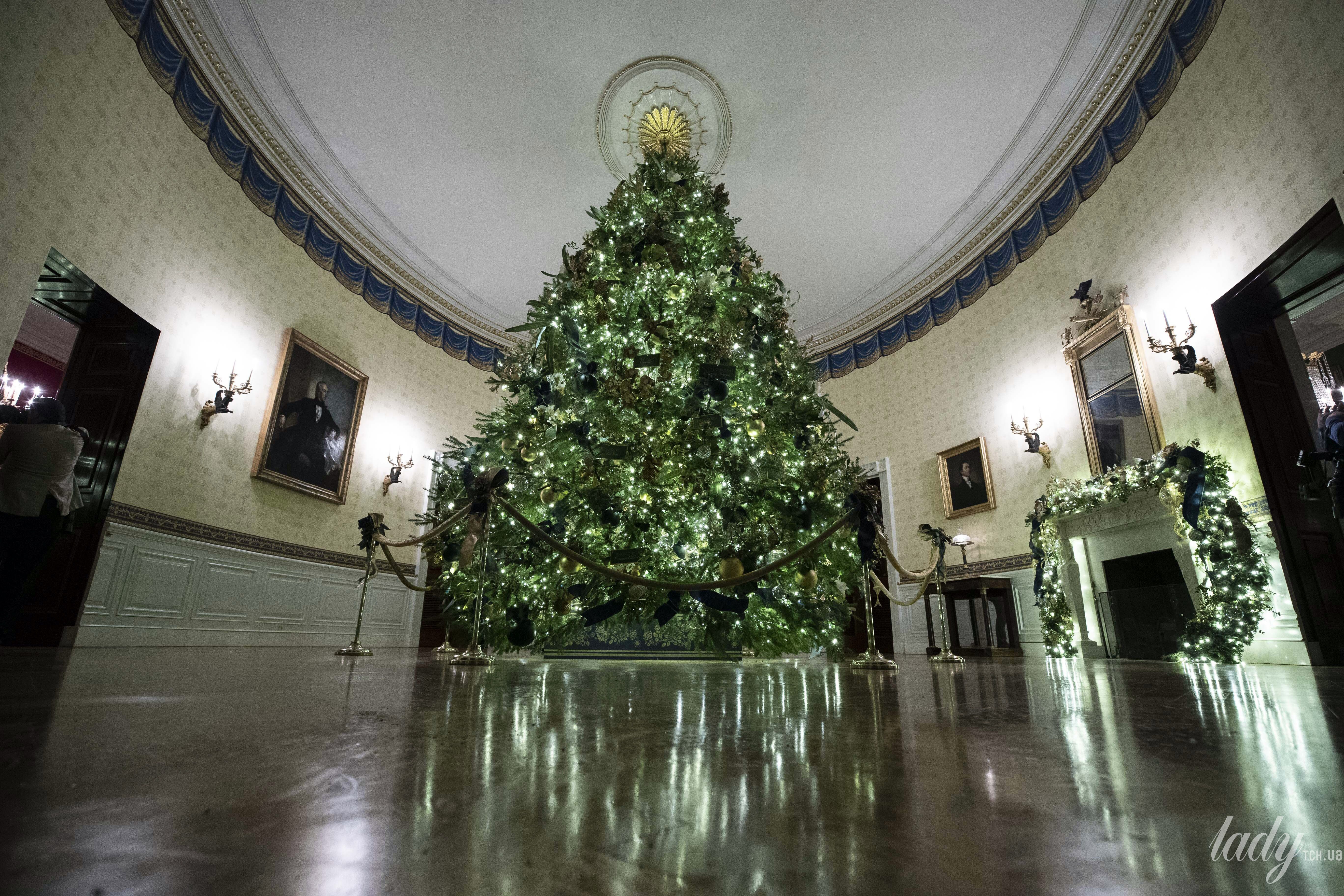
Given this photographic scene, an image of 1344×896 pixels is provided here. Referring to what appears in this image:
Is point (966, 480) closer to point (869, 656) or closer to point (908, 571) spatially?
point (908, 571)

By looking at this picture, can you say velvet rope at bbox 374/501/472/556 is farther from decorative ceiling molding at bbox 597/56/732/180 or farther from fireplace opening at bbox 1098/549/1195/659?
fireplace opening at bbox 1098/549/1195/659

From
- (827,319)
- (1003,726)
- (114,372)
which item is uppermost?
(827,319)

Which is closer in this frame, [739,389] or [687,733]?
[687,733]

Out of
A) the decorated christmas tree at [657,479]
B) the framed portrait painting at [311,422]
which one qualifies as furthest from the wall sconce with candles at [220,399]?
the decorated christmas tree at [657,479]

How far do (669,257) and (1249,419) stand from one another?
4587mm

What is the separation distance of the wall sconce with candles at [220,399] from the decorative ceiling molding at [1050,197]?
5.57 meters

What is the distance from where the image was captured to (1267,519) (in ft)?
14.0

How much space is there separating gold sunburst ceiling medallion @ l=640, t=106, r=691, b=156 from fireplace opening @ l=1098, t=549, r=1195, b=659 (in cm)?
627

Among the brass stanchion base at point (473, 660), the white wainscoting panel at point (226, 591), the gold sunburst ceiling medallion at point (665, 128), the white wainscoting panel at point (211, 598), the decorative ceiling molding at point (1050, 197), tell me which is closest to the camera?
the brass stanchion base at point (473, 660)

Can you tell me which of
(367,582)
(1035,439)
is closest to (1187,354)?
(1035,439)

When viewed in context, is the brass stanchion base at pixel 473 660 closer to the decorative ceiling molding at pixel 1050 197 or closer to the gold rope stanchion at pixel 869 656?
the gold rope stanchion at pixel 869 656

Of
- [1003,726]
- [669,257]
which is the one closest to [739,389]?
[669,257]

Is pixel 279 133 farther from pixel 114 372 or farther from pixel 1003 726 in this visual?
pixel 1003 726

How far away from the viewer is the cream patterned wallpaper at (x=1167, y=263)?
406cm
